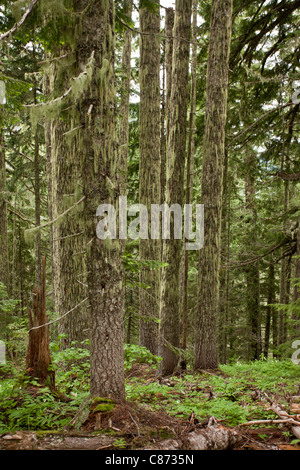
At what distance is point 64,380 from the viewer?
540 cm

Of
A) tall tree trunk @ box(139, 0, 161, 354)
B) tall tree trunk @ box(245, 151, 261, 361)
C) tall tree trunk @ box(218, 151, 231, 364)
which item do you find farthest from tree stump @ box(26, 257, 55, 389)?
tall tree trunk @ box(245, 151, 261, 361)

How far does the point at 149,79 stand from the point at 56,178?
4.49 meters

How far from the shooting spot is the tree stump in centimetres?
439

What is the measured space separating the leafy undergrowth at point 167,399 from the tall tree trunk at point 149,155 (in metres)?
1.86

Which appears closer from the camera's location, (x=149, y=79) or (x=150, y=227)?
(x=149, y=79)

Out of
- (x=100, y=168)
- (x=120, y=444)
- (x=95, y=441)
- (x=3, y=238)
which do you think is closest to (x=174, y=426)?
(x=120, y=444)

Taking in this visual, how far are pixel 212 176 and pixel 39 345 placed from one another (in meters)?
5.31

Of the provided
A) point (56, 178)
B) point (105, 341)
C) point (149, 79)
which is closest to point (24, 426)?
point (105, 341)

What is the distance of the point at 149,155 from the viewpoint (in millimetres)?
9180

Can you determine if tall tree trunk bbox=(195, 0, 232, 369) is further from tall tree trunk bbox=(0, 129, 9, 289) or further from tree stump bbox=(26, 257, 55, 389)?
tall tree trunk bbox=(0, 129, 9, 289)

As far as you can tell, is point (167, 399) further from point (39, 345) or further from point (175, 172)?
point (175, 172)

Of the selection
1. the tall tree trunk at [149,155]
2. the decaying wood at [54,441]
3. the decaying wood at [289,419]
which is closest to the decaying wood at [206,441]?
the decaying wood at [54,441]

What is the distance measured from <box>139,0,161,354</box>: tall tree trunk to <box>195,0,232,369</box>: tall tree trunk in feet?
5.12

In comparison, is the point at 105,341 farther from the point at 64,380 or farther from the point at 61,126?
the point at 61,126
